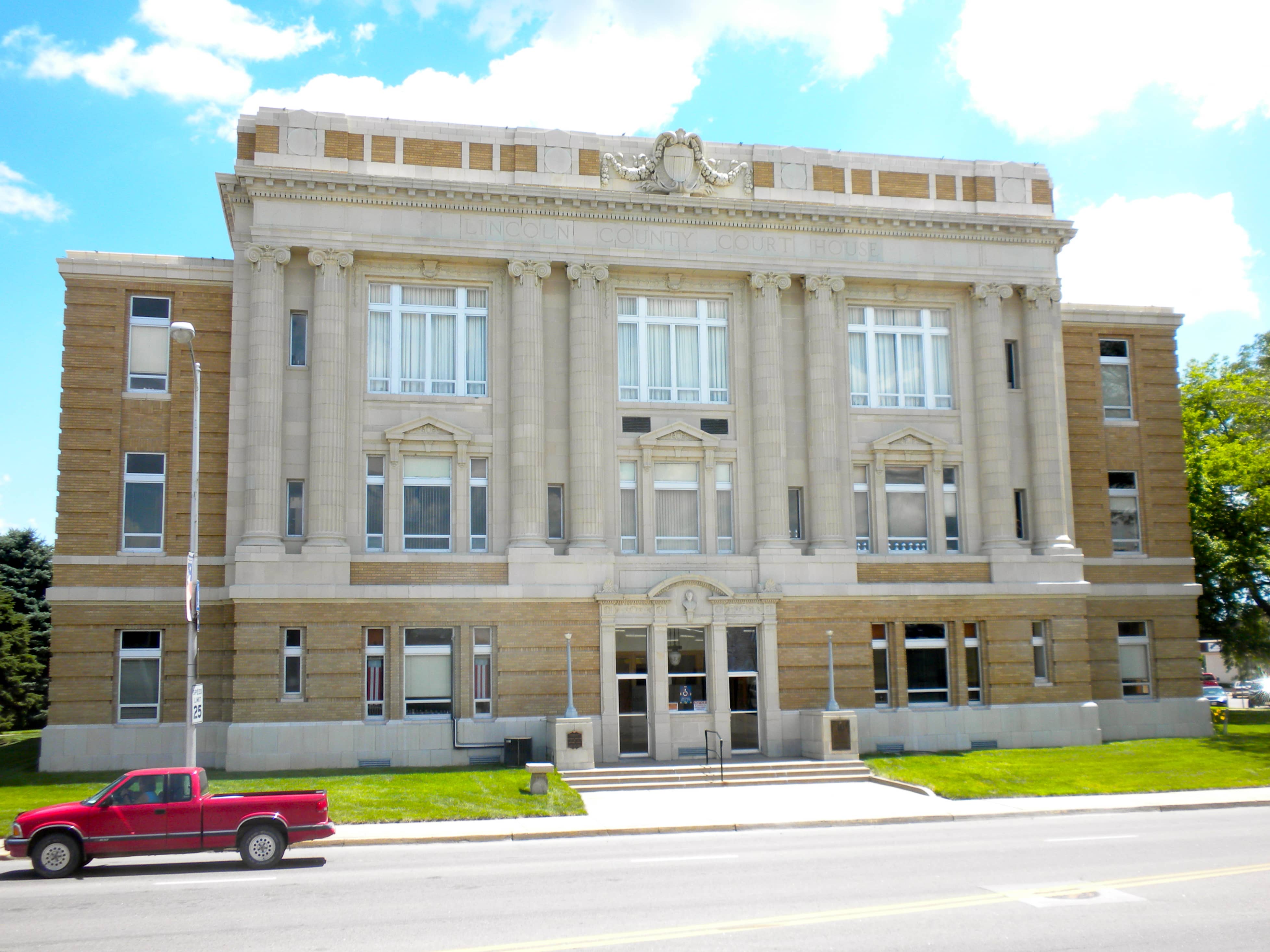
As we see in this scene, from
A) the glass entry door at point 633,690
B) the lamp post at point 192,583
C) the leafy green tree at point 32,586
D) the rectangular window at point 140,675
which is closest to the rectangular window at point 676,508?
the glass entry door at point 633,690

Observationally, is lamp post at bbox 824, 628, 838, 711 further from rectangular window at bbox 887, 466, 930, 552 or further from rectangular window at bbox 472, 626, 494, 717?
rectangular window at bbox 472, 626, 494, 717

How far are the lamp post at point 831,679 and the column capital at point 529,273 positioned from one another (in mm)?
13260

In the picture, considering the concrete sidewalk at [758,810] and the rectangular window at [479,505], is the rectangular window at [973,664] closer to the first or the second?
the concrete sidewalk at [758,810]

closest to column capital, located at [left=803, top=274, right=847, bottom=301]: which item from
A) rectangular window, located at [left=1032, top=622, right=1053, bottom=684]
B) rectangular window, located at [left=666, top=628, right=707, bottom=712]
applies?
rectangular window, located at [left=666, top=628, right=707, bottom=712]

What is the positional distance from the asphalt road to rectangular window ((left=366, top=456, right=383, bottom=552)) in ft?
41.1

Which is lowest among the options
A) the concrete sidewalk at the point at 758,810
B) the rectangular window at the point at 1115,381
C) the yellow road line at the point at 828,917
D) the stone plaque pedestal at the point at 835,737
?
the concrete sidewalk at the point at 758,810

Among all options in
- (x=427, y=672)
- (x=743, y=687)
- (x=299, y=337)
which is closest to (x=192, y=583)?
(x=427, y=672)

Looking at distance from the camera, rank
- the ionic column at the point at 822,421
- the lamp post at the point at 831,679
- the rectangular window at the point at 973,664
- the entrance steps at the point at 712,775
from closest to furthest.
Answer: the entrance steps at the point at 712,775, the lamp post at the point at 831,679, the ionic column at the point at 822,421, the rectangular window at the point at 973,664

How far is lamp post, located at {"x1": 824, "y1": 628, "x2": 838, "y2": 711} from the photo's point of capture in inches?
1238

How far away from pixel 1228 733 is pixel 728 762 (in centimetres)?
1798

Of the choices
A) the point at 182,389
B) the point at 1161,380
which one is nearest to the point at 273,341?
the point at 182,389

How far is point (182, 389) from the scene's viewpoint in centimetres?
3178

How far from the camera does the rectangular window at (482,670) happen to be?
102 feet

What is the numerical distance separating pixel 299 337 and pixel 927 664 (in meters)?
20.9
